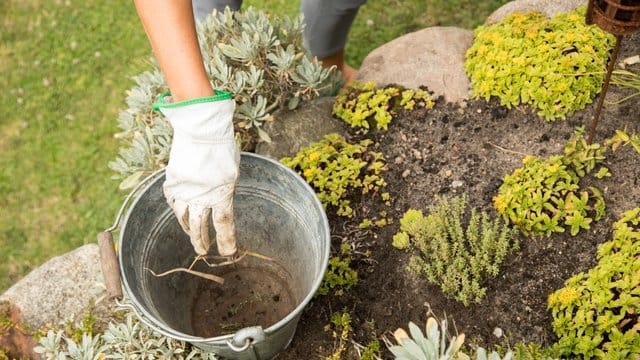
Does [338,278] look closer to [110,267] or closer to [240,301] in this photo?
[240,301]

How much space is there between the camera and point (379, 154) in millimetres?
2777

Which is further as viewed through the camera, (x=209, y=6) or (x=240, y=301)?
(x=209, y=6)

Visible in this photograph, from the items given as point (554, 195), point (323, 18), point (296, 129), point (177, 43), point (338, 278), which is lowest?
point (338, 278)

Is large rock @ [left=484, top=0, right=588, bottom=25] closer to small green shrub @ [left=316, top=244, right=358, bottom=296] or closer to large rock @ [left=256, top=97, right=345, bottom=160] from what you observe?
large rock @ [left=256, top=97, right=345, bottom=160]

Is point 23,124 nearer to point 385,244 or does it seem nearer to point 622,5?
point 385,244

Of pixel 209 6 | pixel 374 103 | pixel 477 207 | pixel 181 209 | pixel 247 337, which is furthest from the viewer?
pixel 209 6

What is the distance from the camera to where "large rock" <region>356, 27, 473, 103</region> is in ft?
9.70

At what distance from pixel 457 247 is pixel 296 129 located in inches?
36.4

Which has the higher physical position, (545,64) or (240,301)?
(545,64)

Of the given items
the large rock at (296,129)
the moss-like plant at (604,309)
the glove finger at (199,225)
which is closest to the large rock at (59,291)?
the glove finger at (199,225)

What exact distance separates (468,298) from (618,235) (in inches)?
23.2

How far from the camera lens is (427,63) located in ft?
10.00

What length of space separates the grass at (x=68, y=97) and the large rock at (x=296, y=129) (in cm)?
133

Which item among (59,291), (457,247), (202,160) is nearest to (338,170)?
(457,247)
